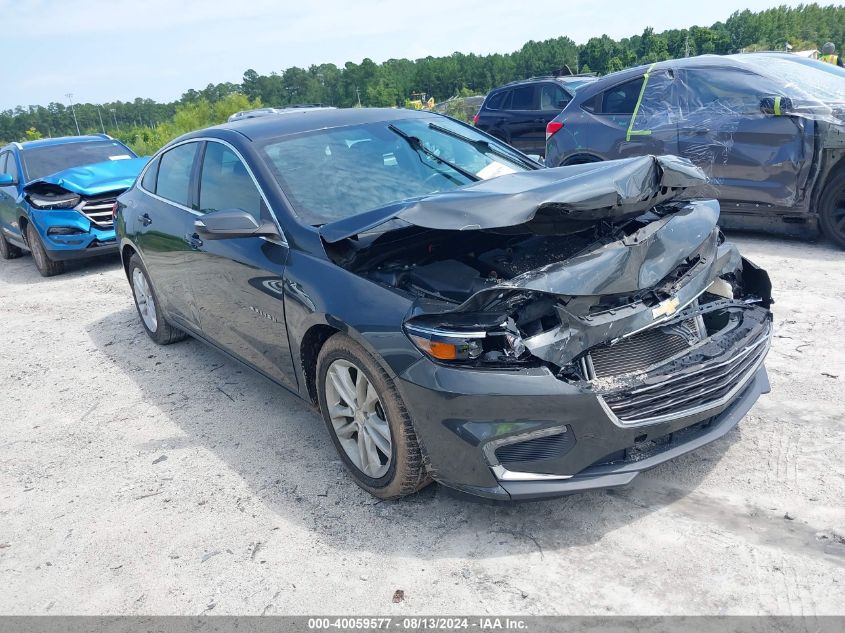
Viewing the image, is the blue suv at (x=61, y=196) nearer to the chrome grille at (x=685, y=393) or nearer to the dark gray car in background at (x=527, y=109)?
the dark gray car in background at (x=527, y=109)

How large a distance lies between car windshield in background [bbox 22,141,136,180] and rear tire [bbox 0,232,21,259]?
161cm

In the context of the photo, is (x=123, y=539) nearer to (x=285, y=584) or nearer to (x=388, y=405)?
(x=285, y=584)

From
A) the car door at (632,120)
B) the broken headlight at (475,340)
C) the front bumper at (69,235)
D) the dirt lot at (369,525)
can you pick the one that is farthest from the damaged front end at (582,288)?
the front bumper at (69,235)

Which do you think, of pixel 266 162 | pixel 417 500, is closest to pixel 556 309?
pixel 417 500

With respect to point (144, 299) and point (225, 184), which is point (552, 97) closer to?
point (144, 299)

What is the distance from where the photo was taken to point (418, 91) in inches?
3349

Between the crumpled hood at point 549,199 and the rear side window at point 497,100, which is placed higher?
the rear side window at point 497,100

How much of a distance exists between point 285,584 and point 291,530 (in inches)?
14.4

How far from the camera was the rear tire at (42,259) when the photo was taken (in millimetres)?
8891

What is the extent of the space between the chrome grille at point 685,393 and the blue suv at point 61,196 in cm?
776

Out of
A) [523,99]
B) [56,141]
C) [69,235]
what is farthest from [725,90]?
[56,141]

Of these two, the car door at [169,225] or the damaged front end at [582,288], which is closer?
the damaged front end at [582,288]

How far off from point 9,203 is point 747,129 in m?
9.46

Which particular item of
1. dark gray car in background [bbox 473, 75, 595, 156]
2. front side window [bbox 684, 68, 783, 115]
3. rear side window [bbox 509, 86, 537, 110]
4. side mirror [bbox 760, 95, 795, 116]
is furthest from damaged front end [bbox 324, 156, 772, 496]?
rear side window [bbox 509, 86, 537, 110]
